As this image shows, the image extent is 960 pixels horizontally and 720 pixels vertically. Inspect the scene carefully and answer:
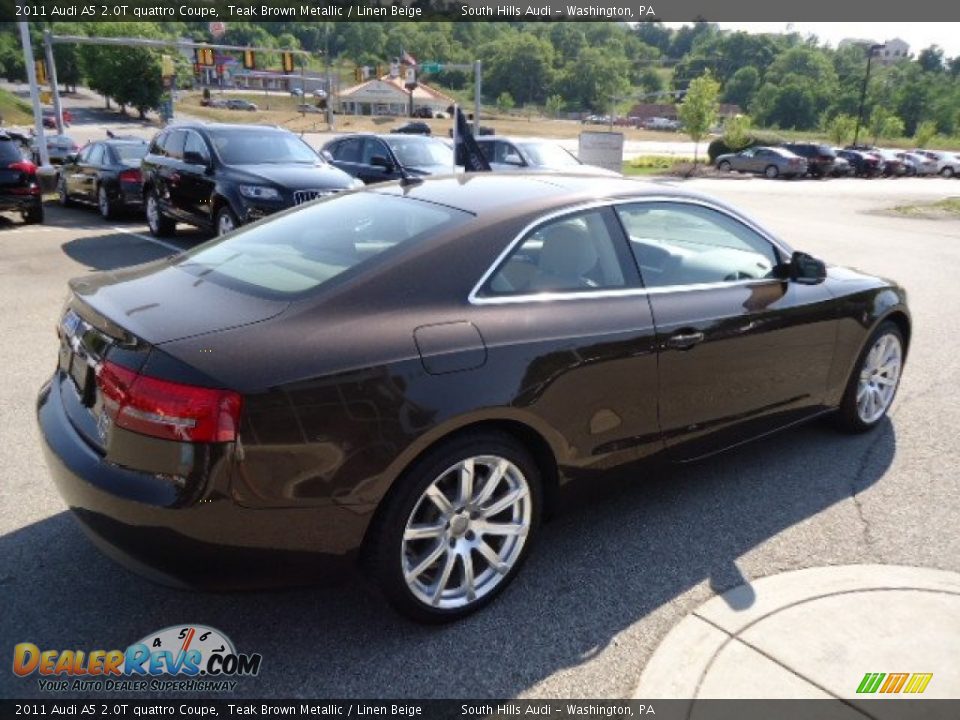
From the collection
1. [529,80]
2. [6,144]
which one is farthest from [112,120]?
[529,80]

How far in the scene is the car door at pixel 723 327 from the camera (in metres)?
3.45

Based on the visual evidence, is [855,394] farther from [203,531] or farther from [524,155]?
[524,155]

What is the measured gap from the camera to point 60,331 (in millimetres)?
3057

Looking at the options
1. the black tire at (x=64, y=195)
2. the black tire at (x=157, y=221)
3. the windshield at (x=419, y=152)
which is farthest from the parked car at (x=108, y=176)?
the windshield at (x=419, y=152)

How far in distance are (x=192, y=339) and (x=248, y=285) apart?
0.49m

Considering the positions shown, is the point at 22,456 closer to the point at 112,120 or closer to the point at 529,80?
the point at 112,120

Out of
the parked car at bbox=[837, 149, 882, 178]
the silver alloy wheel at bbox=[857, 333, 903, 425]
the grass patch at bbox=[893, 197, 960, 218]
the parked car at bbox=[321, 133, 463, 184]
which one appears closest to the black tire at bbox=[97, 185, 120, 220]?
the parked car at bbox=[321, 133, 463, 184]

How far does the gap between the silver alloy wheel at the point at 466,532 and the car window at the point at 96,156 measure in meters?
13.8

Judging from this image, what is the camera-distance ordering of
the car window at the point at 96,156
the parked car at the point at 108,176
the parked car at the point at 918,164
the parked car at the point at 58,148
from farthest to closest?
the parked car at the point at 918,164, the parked car at the point at 58,148, the car window at the point at 96,156, the parked car at the point at 108,176

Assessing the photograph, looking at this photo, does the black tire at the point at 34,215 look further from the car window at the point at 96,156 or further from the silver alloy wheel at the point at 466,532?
the silver alloy wheel at the point at 466,532

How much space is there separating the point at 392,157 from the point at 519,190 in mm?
10661

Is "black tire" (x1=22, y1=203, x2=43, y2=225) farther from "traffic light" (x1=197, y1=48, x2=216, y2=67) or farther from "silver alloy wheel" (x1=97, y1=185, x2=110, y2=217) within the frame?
"traffic light" (x1=197, y1=48, x2=216, y2=67)

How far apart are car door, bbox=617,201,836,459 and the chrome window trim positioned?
0.04ft

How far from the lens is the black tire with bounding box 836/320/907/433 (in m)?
4.54
